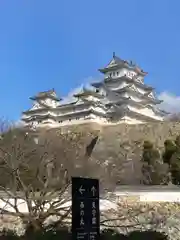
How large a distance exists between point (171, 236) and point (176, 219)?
187cm

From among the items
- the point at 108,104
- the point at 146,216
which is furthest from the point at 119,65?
the point at 146,216

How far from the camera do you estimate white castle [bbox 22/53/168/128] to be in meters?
49.8

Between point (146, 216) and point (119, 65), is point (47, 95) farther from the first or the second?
point (146, 216)

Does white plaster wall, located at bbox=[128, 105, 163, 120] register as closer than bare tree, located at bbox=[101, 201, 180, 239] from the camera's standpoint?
No

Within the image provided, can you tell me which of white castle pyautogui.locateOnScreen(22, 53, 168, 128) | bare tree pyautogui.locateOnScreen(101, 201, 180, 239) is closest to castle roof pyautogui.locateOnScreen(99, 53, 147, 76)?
white castle pyautogui.locateOnScreen(22, 53, 168, 128)

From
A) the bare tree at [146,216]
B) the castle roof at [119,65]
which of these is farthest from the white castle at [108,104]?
the bare tree at [146,216]

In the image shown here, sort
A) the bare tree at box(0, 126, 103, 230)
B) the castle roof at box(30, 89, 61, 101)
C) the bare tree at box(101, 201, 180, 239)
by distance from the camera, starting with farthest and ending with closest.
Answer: the castle roof at box(30, 89, 61, 101) < the bare tree at box(101, 201, 180, 239) < the bare tree at box(0, 126, 103, 230)

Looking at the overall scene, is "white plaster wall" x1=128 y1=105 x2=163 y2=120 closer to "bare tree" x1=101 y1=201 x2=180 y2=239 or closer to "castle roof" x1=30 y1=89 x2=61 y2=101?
"castle roof" x1=30 y1=89 x2=61 y2=101

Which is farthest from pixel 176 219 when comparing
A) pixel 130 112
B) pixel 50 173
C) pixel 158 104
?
pixel 158 104

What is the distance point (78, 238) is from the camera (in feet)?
18.3

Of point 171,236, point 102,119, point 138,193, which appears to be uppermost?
point 102,119

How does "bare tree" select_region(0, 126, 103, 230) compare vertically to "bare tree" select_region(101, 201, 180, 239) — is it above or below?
above

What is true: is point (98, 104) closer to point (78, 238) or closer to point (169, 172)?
point (169, 172)

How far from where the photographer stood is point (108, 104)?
51.0 metres
